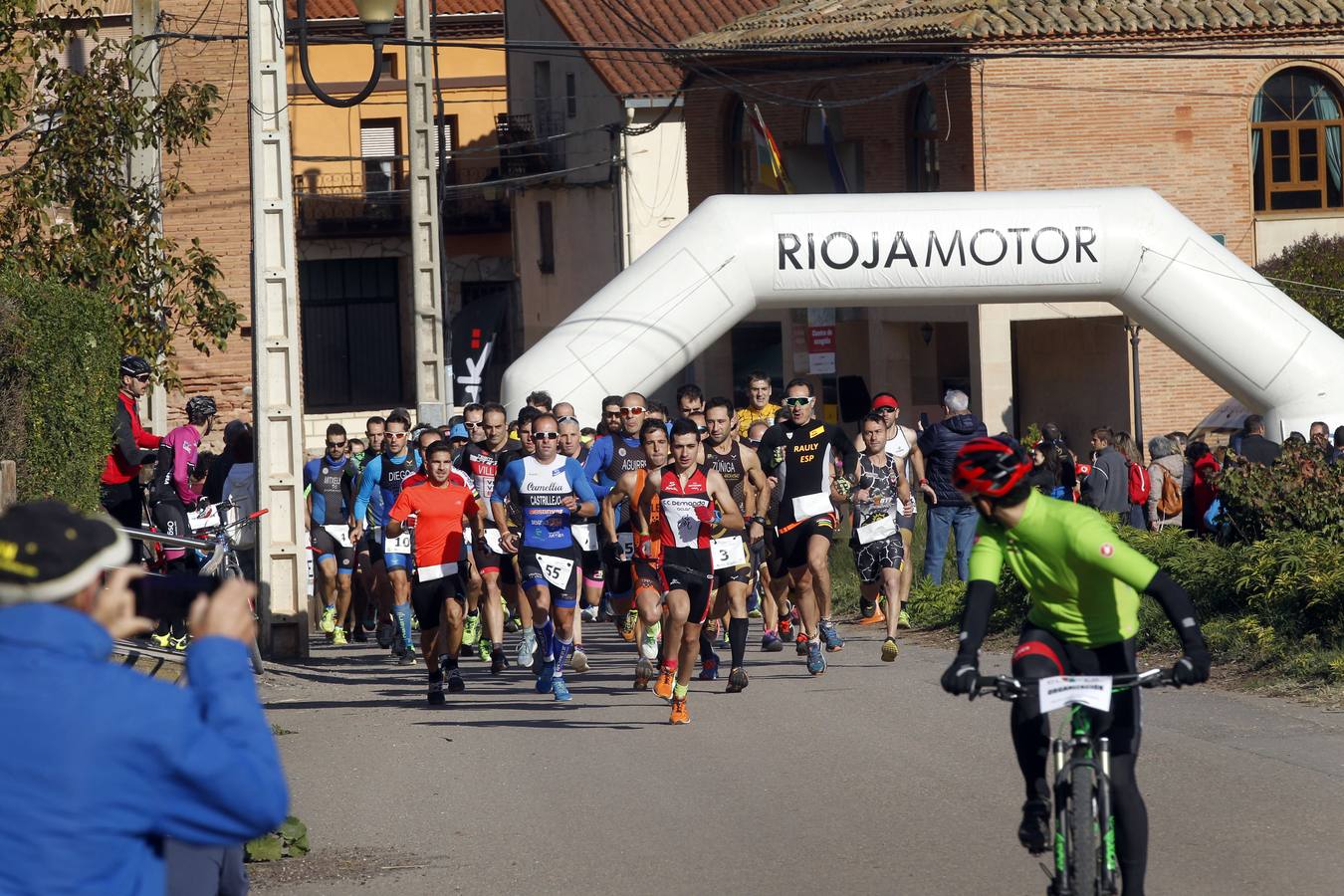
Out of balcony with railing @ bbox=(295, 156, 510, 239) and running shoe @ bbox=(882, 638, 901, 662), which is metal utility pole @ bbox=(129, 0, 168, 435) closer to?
running shoe @ bbox=(882, 638, 901, 662)

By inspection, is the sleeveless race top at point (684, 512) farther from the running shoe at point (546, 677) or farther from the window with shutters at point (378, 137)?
the window with shutters at point (378, 137)

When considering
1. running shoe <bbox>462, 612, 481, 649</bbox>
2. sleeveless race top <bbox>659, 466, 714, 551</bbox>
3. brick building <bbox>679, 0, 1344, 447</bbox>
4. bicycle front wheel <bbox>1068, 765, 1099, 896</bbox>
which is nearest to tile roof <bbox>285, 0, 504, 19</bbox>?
brick building <bbox>679, 0, 1344, 447</bbox>

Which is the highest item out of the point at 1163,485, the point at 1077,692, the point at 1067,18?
the point at 1067,18

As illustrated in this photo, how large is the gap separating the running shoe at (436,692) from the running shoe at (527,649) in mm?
1249

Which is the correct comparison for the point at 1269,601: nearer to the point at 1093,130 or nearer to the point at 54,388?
the point at 54,388

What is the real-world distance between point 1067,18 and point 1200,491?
16.8 m

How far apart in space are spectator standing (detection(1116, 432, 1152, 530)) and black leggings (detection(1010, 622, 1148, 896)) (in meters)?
13.6

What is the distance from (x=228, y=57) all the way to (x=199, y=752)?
24.5 m

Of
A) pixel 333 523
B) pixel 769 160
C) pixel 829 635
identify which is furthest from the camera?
pixel 769 160

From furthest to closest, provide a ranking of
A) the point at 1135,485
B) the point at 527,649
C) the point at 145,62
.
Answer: the point at 1135,485
the point at 145,62
the point at 527,649

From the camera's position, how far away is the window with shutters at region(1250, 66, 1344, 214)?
3412 cm

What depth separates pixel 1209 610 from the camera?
1387 cm

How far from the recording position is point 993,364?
109 feet

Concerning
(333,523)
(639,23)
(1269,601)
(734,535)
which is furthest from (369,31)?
(639,23)
